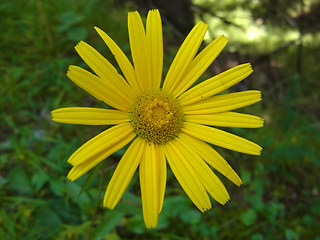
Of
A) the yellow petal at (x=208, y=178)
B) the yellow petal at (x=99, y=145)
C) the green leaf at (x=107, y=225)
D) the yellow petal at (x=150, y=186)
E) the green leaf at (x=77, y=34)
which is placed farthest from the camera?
the green leaf at (x=77, y=34)

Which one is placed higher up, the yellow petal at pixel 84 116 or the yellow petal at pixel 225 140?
the yellow petal at pixel 84 116

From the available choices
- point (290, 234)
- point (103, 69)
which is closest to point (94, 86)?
point (103, 69)

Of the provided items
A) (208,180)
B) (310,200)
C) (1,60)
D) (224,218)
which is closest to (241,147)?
(208,180)

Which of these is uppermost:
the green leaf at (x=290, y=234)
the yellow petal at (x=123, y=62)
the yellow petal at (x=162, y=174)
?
the yellow petal at (x=123, y=62)

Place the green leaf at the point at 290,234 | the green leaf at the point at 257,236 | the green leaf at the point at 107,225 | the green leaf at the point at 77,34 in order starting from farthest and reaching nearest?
1. the green leaf at the point at 77,34
2. the green leaf at the point at 290,234
3. the green leaf at the point at 257,236
4. the green leaf at the point at 107,225

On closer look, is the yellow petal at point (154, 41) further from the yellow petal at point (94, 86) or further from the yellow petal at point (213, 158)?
the yellow petal at point (213, 158)

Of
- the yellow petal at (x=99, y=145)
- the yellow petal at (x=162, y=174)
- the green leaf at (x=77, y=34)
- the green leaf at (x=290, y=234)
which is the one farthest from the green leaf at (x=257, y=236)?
the green leaf at (x=77, y=34)

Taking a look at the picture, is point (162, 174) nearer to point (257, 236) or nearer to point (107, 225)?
point (107, 225)

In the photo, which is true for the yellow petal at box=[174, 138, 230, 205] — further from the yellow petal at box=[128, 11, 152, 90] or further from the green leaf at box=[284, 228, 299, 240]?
the green leaf at box=[284, 228, 299, 240]

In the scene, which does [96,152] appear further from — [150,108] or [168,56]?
[168,56]
